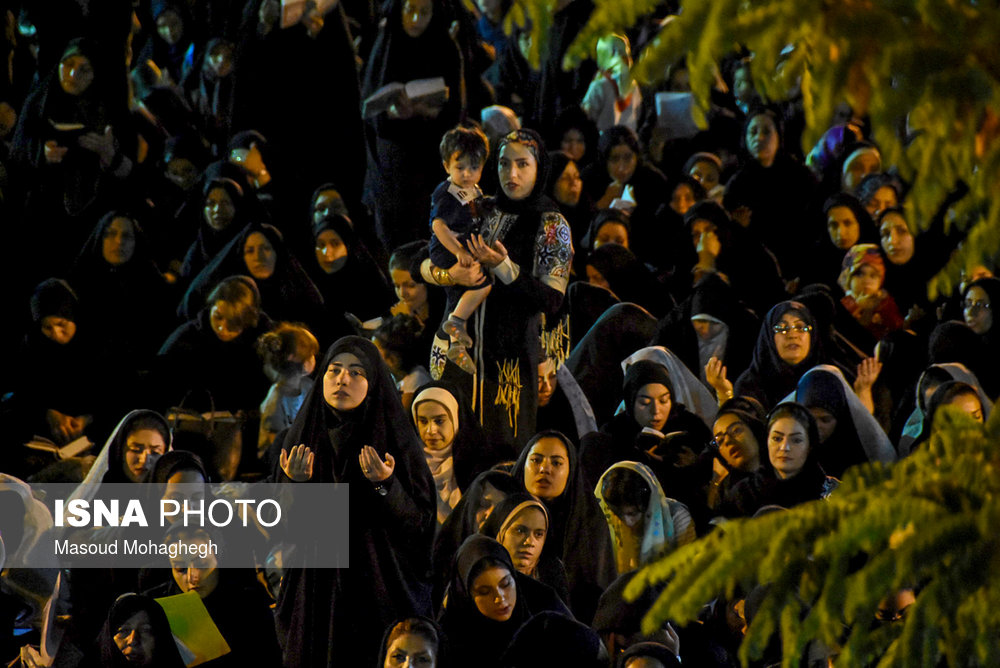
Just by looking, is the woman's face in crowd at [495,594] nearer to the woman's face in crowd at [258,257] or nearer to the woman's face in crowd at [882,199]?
the woman's face in crowd at [258,257]

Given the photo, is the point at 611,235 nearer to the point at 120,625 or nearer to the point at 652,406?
the point at 652,406

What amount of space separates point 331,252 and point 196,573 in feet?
13.0

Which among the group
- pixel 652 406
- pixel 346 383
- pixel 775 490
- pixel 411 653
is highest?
pixel 346 383

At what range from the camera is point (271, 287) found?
28.9 feet

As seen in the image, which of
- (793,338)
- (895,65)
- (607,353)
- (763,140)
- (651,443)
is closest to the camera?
(895,65)

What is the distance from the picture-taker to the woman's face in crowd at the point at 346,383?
5.24 m

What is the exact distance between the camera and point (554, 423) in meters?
7.01

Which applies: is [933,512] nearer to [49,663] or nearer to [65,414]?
[49,663]

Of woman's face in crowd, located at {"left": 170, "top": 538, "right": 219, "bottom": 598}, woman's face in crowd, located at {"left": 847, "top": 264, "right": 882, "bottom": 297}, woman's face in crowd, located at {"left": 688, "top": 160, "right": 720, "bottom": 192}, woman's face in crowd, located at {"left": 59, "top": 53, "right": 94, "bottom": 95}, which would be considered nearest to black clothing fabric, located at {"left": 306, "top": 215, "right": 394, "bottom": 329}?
woman's face in crowd, located at {"left": 59, "top": 53, "right": 94, "bottom": 95}

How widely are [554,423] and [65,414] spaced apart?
9.50 ft

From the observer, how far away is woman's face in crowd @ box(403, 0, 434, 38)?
9.69 metres

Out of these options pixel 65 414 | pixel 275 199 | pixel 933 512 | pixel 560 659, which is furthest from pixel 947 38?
pixel 275 199

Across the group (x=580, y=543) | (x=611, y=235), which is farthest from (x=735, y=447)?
(x=611, y=235)

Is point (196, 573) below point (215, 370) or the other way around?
below
